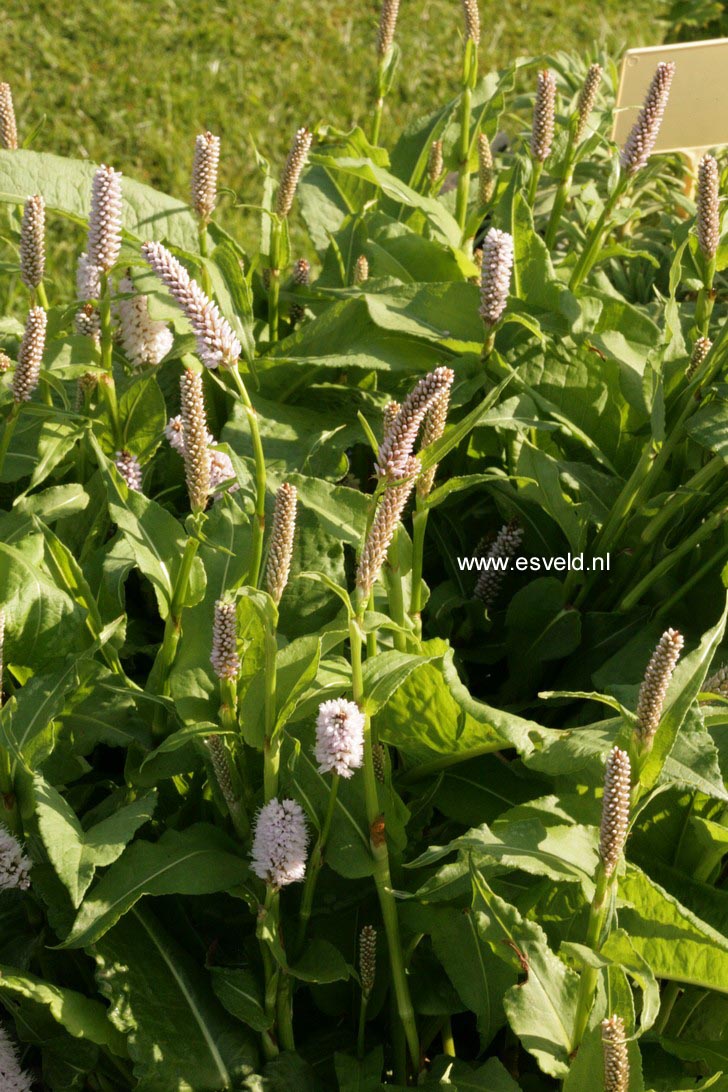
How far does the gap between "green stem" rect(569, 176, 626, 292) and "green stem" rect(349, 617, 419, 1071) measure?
915 millimetres

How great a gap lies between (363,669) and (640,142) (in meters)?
0.99

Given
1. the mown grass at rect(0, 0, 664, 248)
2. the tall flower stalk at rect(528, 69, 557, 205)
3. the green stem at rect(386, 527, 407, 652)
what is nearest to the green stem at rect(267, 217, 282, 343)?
the tall flower stalk at rect(528, 69, 557, 205)

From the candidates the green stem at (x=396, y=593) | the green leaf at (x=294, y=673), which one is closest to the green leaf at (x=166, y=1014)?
the green leaf at (x=294, y=673)

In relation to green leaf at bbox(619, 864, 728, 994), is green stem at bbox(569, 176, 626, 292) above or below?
above

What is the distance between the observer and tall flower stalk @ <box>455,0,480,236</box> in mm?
2139

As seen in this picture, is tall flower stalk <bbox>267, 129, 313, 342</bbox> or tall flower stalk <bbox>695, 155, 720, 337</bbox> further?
tall flower stalk <bbox>267, 129, 313, 342</bbox>

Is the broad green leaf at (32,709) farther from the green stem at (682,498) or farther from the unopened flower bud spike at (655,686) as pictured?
the green stem at (682,498)

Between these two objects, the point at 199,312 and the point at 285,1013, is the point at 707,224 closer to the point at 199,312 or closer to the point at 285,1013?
the point at 199,312

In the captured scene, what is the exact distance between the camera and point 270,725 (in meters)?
1.30

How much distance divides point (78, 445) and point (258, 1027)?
2.80ft

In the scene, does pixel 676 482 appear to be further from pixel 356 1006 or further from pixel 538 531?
pixel 356 1006

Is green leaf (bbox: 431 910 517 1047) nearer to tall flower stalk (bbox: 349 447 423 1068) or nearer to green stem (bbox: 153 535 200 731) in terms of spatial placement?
tall flower stalk (bbox: 349 447 423 1068)

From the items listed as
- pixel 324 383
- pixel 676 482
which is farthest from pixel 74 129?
pixel 676 482

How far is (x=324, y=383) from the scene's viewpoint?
2020 millimetres
